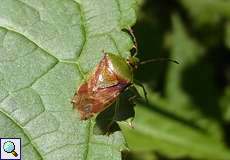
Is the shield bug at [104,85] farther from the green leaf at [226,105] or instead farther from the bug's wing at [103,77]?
the green leaf at [226,105]

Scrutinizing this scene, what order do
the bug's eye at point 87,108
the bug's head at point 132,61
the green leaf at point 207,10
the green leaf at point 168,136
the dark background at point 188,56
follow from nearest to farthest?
the bug's eye at point 87,108
the bug's head at point 132,61
the green leaf at point 168,136
the dark background at point 188,56
the green leaf at point 207,10

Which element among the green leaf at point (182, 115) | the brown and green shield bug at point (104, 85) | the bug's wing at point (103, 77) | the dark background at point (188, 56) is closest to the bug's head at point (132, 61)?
the brown and green shield bug at point (104, 85)

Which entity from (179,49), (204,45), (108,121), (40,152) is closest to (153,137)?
(179,49)

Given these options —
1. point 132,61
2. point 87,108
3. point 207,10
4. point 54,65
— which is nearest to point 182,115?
point 207,10

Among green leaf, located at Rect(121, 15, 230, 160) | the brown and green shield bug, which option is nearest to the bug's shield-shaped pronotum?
the brown and green shield bug

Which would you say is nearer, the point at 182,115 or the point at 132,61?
the point at 132,61

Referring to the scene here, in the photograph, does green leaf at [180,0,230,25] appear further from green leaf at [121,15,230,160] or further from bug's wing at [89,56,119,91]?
bug's wing at [89,56,119,91]

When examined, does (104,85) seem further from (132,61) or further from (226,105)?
(226,105)
